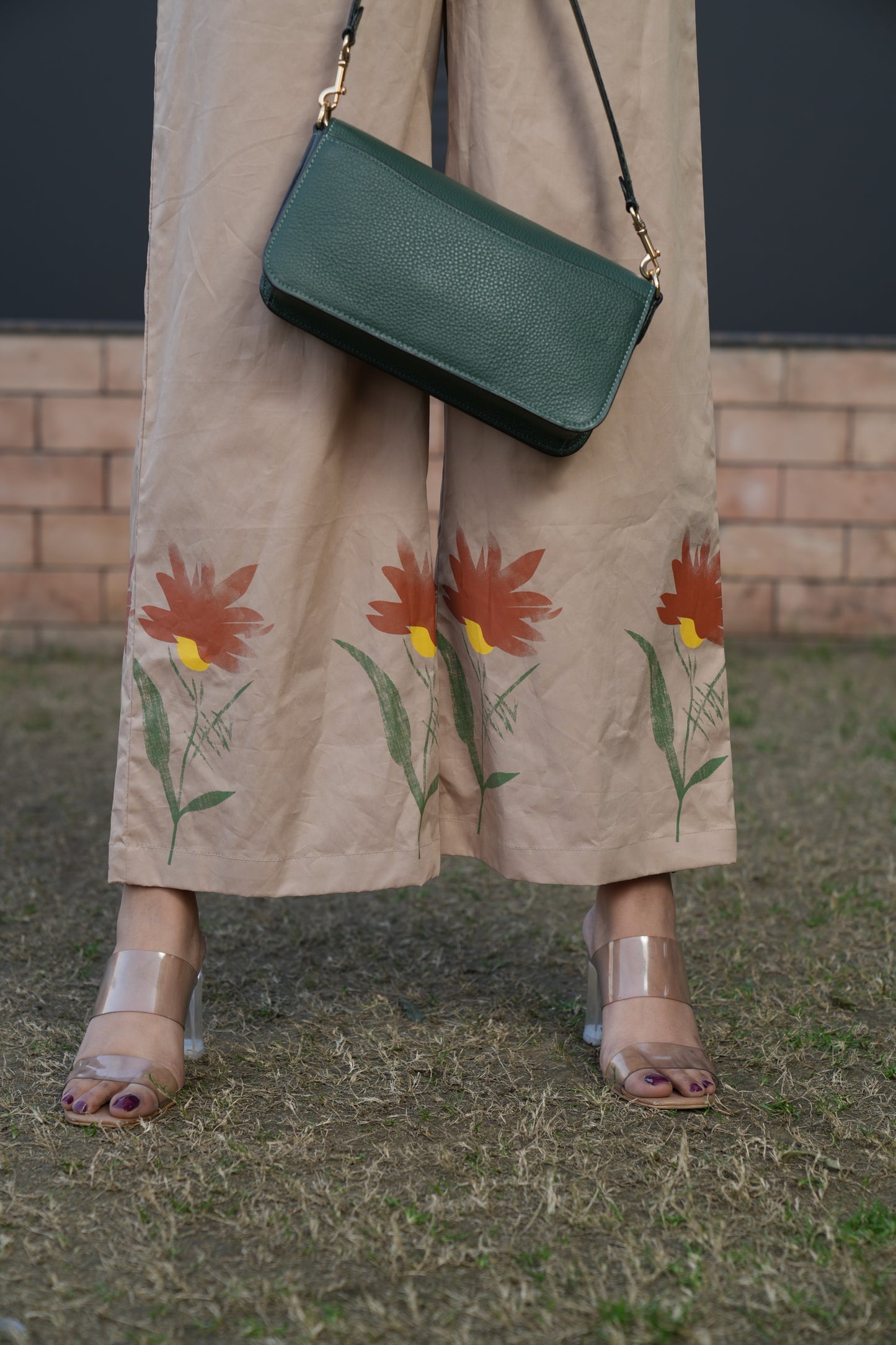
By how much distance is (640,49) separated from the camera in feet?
3.10

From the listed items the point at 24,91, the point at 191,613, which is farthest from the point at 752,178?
the point at 191,613

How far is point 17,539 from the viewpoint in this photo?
309cm

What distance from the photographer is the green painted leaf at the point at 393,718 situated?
3.17ft

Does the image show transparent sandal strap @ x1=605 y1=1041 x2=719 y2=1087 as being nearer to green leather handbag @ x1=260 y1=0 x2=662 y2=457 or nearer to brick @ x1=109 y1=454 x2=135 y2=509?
green leather handbag @ x1=260 y1=0 x2=662 y2=457

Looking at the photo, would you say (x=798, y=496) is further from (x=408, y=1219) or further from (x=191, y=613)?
(x=408, y=1219)

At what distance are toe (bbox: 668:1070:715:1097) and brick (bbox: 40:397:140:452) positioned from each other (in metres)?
2.45

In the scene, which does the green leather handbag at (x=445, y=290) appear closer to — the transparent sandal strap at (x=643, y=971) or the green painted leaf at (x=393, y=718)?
the green painted leaf at (x=393, y=718)

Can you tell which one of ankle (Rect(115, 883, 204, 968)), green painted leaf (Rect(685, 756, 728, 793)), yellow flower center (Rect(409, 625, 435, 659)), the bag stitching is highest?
the bag stitching

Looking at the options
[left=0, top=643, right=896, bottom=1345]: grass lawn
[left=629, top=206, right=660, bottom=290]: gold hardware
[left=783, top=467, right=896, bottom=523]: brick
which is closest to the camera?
[left=0, top=643, right=896, bottom=1345]: grass lawn

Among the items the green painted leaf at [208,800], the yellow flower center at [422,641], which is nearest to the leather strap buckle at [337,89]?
the yellow flower center at [422,641]

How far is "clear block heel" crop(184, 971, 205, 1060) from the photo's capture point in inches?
38.9

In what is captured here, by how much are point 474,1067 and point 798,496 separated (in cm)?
242

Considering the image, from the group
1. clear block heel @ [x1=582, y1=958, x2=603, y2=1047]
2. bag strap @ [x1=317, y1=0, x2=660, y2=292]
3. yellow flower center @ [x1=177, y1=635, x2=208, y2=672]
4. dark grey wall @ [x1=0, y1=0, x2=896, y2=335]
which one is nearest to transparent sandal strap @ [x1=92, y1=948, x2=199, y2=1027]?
yellow flower center @ [x1=177, y1=635, x2=208, y2=672]

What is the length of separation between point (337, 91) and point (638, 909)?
2.20ft
